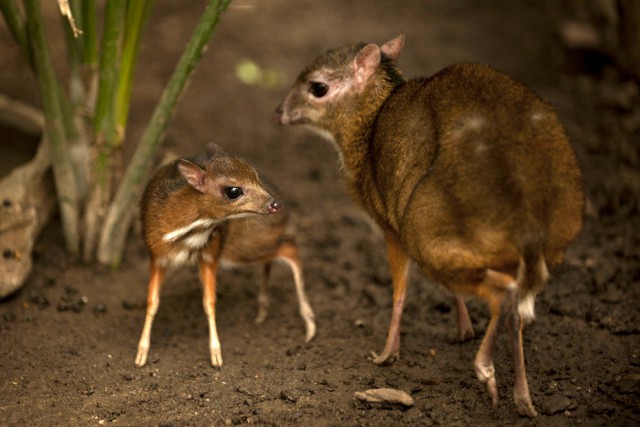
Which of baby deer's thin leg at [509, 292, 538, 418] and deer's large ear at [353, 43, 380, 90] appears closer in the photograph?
baby deer's thin leg at [509, 292, 538, 418]

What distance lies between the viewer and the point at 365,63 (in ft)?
18.7

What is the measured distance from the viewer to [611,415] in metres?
4.68

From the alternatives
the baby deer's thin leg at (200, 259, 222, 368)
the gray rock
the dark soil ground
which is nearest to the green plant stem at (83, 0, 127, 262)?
the dark soil ground

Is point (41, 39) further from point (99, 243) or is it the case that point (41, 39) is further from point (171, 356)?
point (171, 356)

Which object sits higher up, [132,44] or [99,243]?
[132,44]

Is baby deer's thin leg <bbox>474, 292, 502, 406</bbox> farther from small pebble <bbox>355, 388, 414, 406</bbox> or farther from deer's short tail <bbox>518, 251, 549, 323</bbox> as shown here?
small pebble <bbox>355, 388, 414, 406</bbox>

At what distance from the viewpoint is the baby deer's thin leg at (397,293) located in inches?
213

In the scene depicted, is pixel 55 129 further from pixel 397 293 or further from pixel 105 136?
pixel 397 293

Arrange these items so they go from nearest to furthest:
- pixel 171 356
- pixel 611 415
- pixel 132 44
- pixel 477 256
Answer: pixel 477 256, pixel 611 415, pixel 171 356, pixel 132 44

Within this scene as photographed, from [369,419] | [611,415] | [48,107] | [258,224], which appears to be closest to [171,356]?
[258,224]

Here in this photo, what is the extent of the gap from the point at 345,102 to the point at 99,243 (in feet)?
7.45

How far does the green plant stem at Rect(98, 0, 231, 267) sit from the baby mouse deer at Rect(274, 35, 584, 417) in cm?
140

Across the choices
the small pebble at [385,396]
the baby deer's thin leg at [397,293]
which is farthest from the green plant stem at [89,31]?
the small pebble at [385,396]

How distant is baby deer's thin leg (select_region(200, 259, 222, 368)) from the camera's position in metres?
5.48
